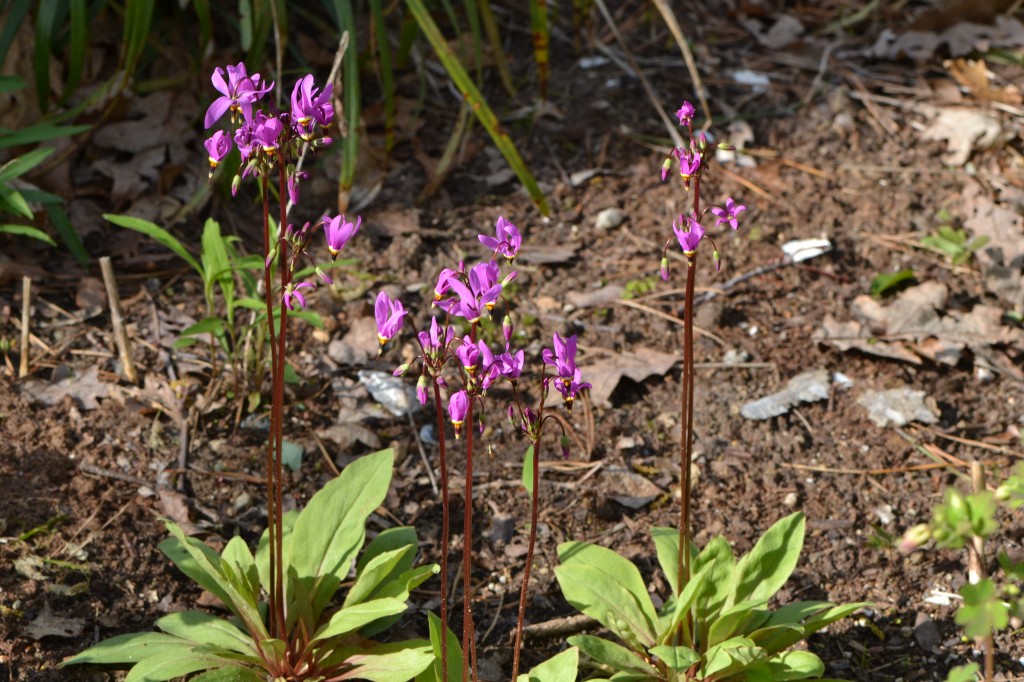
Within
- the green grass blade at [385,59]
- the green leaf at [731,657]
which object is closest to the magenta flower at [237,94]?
the green leaf at [731,657]

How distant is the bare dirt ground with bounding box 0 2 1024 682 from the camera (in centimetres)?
273

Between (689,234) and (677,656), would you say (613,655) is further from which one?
(689,234)

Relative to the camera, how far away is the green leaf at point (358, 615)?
7.20ft

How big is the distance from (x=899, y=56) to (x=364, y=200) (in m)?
2.66

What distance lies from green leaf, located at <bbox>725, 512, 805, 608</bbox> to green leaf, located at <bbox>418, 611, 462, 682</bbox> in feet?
2.15

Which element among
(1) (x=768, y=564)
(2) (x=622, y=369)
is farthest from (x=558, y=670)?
(2) (x=622, y=369)

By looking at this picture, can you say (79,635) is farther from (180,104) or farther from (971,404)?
(971,404)

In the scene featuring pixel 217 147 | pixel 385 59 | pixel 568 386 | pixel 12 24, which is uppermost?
pixel 12 24

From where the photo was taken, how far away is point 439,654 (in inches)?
84.3

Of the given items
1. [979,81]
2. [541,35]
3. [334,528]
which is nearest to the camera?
[334,528]

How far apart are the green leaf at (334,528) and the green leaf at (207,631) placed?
189 millimetres

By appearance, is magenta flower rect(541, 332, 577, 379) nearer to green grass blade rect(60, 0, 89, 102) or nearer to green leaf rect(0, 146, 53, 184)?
green leaf rect(0, 146, 53, 184)

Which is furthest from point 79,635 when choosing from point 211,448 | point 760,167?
point 760,167

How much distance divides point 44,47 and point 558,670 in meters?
2.83
